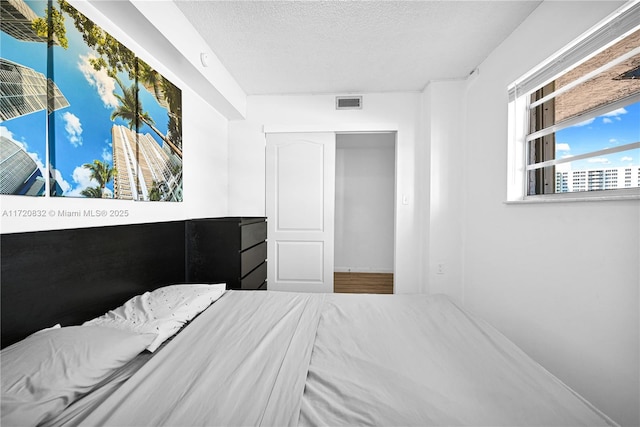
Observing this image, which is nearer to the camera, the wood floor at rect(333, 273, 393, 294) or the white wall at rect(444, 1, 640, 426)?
the white wall at rect(444, 1, 640, 426)

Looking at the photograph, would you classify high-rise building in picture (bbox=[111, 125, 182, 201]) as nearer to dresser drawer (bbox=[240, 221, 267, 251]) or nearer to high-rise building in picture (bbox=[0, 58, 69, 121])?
high-rise building in picture (bbox=[0, 58, 69, 121])

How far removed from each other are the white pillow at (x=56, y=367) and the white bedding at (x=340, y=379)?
8cm

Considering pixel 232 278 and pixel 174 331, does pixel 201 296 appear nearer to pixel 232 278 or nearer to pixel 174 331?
pixel 174 331

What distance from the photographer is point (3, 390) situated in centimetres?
68

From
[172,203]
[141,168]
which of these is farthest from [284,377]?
[172,203]

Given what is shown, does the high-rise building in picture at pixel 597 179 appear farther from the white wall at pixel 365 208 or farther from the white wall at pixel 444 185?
the white wall at pixel 365 208

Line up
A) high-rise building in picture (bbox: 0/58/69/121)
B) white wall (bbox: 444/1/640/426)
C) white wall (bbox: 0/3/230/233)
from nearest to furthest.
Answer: high-rise building in picture (bbox: 0/58/69/121) < white wall (bbox: 0/3/230/233) < white wall (bbox: 444/1/640/426)

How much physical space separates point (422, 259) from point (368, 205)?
6.13 ft

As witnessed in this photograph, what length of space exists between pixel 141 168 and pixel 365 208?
371 centimetres

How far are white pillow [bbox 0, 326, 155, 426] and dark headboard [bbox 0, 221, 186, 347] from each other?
0.80 ft

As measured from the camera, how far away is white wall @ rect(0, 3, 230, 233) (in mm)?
1112

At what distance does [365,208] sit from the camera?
4828 millimetres

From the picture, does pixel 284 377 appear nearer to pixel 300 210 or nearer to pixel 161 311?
pixel 161 311

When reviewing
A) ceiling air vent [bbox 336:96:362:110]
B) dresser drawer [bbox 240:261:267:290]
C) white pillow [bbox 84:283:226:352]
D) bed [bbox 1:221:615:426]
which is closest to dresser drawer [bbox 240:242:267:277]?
dresser drawer [bbox 240:261:267:290]
